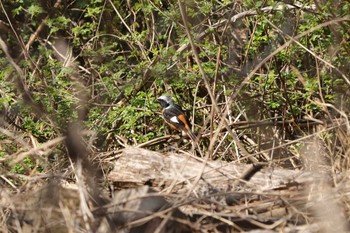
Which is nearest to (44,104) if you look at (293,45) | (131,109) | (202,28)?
(131,109)

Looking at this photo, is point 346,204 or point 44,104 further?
point 44,104

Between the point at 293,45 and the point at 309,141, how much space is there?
0.95 meters

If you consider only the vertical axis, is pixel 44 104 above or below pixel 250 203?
below

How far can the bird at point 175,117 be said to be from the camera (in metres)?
6.71

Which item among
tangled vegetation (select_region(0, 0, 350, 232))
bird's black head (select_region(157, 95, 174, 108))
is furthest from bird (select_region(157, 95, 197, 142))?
tangled vegetation (select_region(0, 0, 350, 232))

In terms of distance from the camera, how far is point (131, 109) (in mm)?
6715

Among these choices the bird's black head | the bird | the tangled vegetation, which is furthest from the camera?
the bird's black head

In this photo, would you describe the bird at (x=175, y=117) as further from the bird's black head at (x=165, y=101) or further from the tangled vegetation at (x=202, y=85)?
the tangled vegetation at (x=202, y=85)

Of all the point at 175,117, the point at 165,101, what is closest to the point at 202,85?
the point at 165,101

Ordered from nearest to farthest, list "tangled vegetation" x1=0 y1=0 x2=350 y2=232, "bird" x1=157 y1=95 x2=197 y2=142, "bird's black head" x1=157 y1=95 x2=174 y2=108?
1. "tangled vegetation" x1=0 y1=0 x2=350 y2=232
2. "bird" x1=157 y1=95 x2=197 y2=142
3. "bird's black head" x1=157 y1=95 x2=174 y2=108

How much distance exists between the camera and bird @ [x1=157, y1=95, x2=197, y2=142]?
22.0 feet

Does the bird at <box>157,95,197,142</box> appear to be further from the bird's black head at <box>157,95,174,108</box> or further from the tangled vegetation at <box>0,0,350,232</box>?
the tangled vegetation at <box>0,0,350,232</box>

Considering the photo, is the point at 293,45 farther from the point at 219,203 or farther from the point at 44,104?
the point at 219,203

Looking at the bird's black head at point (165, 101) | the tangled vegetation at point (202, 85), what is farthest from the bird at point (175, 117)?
the tangled vegetation at point (202, 85)
